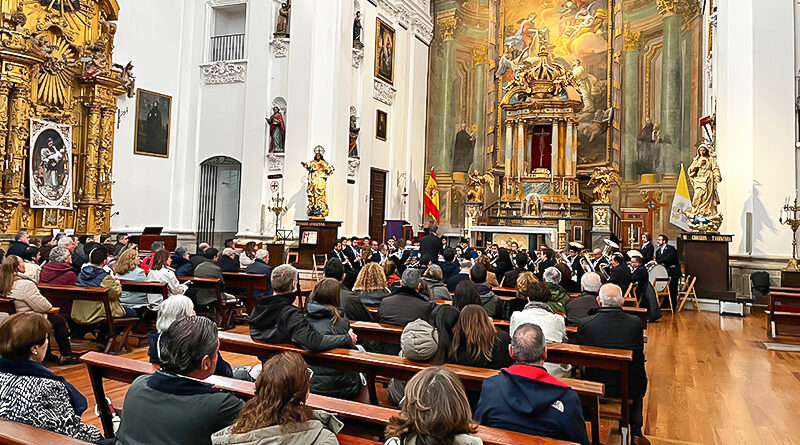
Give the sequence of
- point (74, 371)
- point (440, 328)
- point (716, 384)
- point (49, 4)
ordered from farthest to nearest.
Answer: point (49, 4) < point (716, 384) < point (74, 371) < point (440, 328)

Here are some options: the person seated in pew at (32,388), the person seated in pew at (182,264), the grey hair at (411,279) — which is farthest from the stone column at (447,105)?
the person seated in pew at (32,388)

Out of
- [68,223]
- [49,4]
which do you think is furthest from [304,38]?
[68,223]

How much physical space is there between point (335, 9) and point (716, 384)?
1418 cm

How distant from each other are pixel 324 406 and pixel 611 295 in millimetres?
2634

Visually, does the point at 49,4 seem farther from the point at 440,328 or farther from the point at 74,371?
the point at 440,328

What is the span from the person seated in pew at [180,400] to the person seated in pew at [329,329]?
1731mm

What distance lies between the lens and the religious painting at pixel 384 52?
62.1ft

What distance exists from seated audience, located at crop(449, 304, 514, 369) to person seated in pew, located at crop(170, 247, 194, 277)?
220 inches

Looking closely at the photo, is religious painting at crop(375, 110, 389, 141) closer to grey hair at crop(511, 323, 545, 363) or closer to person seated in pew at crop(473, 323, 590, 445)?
grey hair at crop(511, 323, 545, 363)

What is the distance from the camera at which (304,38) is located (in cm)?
1639

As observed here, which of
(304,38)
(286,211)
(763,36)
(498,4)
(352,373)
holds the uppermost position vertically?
(498,4)

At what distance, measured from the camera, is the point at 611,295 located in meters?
4.45

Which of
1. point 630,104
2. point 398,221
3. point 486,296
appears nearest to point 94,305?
point 486,296

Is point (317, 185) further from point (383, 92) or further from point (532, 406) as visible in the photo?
point (532, 406)
